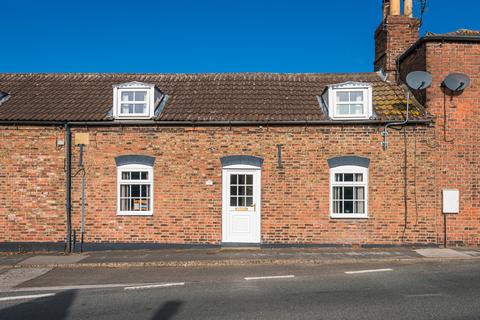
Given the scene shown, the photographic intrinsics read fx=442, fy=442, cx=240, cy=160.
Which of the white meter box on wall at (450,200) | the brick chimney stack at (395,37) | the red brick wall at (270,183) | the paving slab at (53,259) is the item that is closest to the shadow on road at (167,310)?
the paving slab at (53,259)

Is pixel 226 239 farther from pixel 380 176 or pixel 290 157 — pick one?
pixel 380 176

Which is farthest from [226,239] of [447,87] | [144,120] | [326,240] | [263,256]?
[447,87]

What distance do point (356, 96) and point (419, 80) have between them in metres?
1.96

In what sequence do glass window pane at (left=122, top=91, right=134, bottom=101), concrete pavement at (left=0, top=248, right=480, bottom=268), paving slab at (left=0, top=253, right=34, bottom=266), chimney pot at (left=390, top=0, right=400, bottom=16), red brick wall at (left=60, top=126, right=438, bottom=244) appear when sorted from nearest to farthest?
concrete pavement at (left=0, top=248, right=480, bottom=268) → paving slab at (left=0, top=253, right=34, bottom=266) → red brick wall at (left=60, top=126, right=438, bottom=244) → glass window pane at (left=122, top=91, right=134, bottom=101) → chimney pot at (left=390, top=0, right=400, bottom=16)

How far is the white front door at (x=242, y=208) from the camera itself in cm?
1400

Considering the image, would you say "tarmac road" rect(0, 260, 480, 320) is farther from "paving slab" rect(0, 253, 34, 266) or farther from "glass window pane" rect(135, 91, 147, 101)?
"glass window pane" rect(135, 91, 147, 101)

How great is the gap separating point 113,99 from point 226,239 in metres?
5.82

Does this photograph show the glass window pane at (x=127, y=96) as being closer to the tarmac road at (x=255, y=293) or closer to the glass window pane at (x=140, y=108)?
the glass window pane at (x=140, y=108)

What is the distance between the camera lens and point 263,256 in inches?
487

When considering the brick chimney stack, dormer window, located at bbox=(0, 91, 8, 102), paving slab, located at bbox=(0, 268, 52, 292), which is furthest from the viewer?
the brick chimney stack

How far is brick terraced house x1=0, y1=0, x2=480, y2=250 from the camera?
541 inches

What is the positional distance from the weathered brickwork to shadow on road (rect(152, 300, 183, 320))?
31.2ft

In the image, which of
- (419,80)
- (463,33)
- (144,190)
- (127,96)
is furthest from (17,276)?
(463,33)

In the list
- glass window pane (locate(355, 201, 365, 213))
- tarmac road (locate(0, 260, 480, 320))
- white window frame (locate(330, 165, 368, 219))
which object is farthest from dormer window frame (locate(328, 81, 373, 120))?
tarmac road (locate(0, 260, 480, 320))
